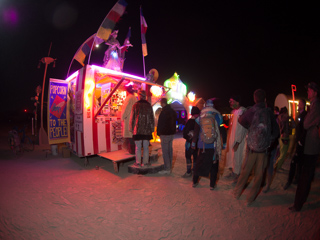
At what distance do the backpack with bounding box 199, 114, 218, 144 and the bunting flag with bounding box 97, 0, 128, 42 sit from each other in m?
4.28

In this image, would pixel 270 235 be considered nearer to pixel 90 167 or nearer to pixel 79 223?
pixel 79 223

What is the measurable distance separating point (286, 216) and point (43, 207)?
4.11m

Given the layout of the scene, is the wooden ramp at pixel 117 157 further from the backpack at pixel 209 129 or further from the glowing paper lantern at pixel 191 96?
the glowing paper lantern at pixel 191 96

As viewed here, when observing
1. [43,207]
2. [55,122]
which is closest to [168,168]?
[43,207]

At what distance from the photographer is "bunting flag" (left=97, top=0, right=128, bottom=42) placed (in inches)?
217

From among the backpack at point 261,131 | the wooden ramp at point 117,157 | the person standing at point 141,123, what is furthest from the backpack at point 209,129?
the wooden ramp at point 117,157

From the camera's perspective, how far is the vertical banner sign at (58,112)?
A: 233 inches

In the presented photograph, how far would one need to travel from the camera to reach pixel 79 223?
2.67m

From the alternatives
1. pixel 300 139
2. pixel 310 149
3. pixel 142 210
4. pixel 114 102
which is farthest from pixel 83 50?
pixel 310 149

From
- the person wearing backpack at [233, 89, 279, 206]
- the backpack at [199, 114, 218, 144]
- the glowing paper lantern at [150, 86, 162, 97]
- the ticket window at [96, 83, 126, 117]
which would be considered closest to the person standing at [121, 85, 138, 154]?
the ticket window at [96, 83, 126, 117]

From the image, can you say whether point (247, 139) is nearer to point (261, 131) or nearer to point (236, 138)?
point (261, 131)

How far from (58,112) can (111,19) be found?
11.8 feet

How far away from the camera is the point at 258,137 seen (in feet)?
9.91

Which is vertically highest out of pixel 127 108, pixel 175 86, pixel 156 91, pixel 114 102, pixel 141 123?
pixel 175 86
